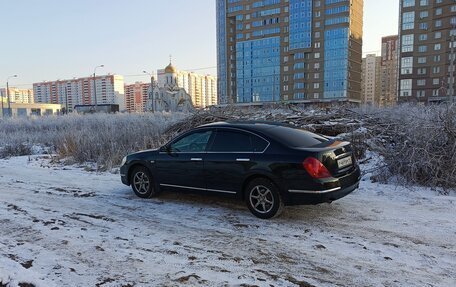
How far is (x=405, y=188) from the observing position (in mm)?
7766

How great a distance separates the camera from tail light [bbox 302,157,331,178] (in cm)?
546

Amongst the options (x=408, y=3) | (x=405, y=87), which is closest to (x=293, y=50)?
(x=408, y=3)

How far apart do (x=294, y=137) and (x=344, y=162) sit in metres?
0.93

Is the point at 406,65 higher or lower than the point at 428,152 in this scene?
higher

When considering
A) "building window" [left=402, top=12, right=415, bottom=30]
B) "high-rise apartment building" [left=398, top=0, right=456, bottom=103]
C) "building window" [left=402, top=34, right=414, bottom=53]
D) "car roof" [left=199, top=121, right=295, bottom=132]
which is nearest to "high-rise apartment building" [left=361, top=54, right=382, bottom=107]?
"building window" [left=402, top=34, right=414, bottom=53]

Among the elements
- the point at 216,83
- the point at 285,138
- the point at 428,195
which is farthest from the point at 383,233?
the point at 216,83

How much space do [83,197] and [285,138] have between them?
460cm

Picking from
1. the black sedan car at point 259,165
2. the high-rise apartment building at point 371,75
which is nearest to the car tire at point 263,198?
the black sedan car at point 259,165

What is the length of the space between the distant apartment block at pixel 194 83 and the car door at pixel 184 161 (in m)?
100

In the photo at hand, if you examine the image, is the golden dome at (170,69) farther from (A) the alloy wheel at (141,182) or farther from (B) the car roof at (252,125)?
(B) the car roof at (252,125)

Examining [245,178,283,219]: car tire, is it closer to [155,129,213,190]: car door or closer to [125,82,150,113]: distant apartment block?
[155,129,213,190]: car door

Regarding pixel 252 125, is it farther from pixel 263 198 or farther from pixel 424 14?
pixel 424 14

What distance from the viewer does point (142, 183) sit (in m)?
7.60

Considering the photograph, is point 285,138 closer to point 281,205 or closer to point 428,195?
point 281,205
